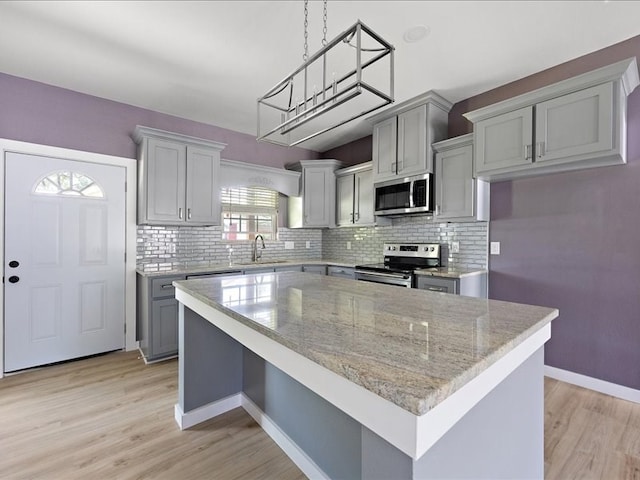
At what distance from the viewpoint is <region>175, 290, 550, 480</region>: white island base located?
693 millimetres

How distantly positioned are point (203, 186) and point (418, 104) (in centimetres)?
253

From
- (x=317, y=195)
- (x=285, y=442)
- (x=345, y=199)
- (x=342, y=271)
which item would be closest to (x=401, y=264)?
(x=342, y=271)

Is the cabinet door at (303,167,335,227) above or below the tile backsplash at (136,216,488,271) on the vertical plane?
above

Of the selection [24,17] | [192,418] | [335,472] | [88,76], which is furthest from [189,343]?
[88,76]

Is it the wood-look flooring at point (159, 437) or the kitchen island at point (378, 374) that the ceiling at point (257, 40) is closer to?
the kitchen island at point (378, 374)

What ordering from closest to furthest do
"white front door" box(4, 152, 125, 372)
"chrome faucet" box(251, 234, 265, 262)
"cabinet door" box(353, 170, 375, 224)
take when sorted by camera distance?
"white front door" box(4, 152, 125, 372)
"cabinet door" box(353, 170, 375, 224)
"chrome faucet" box(251, 234, 265, 262)

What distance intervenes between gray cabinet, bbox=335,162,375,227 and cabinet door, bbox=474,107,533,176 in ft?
4.73

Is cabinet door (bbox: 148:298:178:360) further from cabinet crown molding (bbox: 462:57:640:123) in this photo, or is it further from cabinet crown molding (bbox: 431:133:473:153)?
cabinet crown molding (bbox: 462:57:640:123)

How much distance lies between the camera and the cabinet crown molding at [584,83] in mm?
2125

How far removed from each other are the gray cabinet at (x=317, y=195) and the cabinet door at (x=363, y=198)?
1.39ft

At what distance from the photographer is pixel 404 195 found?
3.53 meters

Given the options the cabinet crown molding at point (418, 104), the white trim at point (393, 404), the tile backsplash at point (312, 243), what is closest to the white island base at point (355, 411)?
the white trim at point (393, 404)

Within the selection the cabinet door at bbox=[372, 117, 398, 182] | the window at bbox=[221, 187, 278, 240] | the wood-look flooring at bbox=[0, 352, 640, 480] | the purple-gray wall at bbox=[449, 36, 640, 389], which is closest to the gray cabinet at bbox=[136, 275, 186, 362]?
the wood-look flooring at bbox=[0, 352, 640, 480]

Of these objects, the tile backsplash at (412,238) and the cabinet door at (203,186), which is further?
the cabinet door at (203,186)
